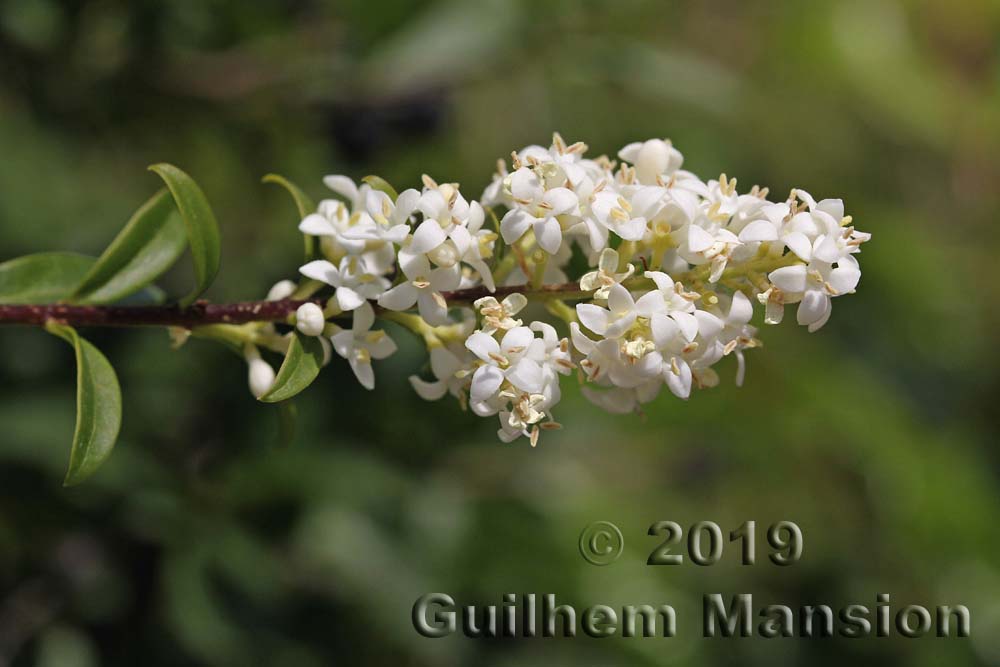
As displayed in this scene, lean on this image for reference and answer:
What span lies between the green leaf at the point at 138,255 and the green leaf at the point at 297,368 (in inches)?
12.6

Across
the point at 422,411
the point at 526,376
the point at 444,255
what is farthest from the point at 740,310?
the point at 422,411

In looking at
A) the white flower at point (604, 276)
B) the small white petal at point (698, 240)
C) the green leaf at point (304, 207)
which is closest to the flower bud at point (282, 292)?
the green leaf at point (304, 207)

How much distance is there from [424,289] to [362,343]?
0.52 feet

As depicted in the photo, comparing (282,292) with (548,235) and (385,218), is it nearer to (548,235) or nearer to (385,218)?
(385,218)

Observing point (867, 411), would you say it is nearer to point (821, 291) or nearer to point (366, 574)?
point (366, 574)

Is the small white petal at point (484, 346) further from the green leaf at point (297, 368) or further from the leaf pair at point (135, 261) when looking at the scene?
the leaf pair at point (135, 261)

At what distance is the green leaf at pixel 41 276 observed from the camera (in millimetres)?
1550

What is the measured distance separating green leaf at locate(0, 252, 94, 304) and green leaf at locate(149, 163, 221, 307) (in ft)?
0.81

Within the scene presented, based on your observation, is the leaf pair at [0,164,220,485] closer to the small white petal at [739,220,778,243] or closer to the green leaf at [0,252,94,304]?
the green leaf at [0,252,94,304]

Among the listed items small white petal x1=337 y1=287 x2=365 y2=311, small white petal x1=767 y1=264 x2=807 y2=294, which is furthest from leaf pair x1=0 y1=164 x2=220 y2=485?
small white petal x1=767 y1=264 x2=807 y2=294

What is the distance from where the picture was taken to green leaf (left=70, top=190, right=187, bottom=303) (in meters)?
1.53

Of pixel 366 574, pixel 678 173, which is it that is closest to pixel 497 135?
pixel 366 574

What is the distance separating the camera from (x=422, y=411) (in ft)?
9.95

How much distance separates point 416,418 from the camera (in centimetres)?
303
